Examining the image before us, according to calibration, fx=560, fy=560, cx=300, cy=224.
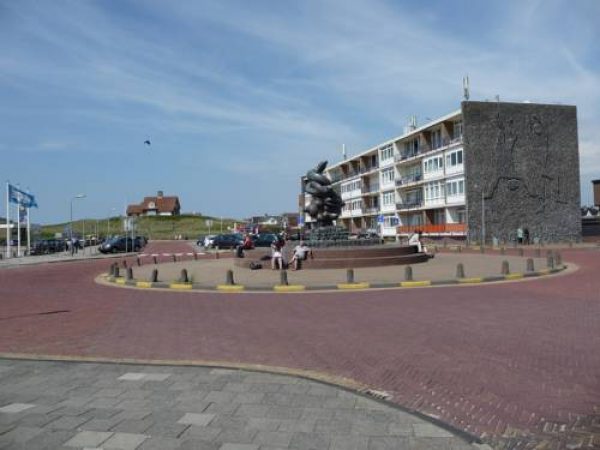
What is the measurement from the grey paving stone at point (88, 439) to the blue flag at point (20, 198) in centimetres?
4725

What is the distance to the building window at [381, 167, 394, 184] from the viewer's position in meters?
69.7

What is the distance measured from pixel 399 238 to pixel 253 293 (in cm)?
4916

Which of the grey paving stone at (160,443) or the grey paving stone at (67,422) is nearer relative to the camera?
the grey paving stone at (160,443)

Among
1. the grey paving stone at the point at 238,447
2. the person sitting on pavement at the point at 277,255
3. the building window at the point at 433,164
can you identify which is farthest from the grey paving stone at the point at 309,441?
the building window at the point at 433,164

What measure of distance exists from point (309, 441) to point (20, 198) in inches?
1974

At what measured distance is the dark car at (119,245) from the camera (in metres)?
52.0

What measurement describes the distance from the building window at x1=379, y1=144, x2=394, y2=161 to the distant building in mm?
103461

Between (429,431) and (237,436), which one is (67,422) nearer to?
(237,436)

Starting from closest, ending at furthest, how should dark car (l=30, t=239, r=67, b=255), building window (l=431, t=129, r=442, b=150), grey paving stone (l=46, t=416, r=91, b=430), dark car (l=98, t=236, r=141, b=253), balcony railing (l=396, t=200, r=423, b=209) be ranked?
grey paving stone (l=46, t=416, r=91, b=430) < dark car (l=98, t=236, r=141, b=253) < dark car (l=30, t=239, r=67, b=255) < building window (l=431, t=129, r=442, b=150) < balcony railing (l=396, t=200, r=423, b=209)

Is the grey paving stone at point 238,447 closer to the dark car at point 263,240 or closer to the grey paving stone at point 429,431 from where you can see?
the grey paving stone at point 429,431

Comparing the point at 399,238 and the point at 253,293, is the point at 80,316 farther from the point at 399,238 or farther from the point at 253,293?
the point at 399,238

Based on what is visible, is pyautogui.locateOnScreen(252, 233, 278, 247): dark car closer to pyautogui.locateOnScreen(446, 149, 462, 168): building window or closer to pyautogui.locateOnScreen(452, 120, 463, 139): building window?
pyautogui.locateOnScreen(446, 149, 462, 168): building window

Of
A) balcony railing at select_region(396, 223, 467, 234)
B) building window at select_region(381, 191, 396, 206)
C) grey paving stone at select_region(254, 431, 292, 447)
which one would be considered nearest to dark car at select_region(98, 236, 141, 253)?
balcony railing at select_region(396, 223, 467, 234)

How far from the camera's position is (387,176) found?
7131 centimetres
